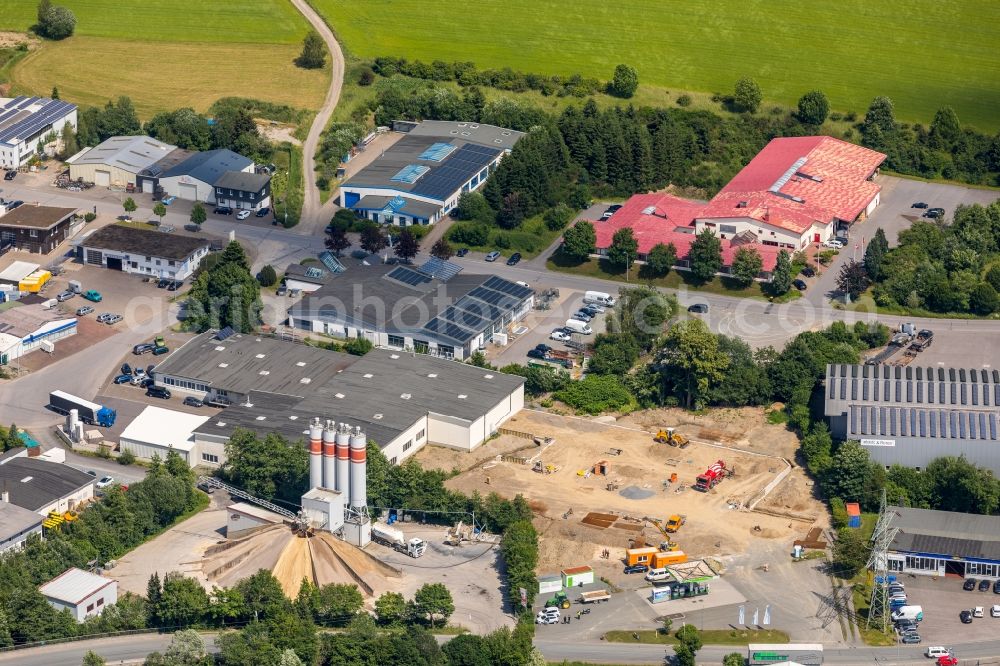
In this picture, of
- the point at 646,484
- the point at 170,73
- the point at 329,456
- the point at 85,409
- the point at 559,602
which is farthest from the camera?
the point at 170,73

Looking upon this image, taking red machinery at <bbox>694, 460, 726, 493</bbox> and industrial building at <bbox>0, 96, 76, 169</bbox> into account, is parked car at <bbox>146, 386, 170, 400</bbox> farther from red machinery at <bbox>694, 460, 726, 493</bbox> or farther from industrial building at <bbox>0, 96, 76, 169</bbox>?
industrial building at <bbox>0, 96, 76, 169</bbox>

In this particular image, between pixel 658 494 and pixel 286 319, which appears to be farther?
pixel 286 319

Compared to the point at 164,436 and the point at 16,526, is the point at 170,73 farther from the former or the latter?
the point at 16,526

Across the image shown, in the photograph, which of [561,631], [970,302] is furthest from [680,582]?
[970,302]

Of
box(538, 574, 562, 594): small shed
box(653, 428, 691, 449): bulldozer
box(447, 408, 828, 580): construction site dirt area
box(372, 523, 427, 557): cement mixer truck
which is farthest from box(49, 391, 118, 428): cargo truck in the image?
box(653, 428, 691, 449): bulldozer

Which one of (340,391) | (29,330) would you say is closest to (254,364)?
(340,391)

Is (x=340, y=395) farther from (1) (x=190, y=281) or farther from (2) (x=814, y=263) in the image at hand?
(2) (x=814, y=263)

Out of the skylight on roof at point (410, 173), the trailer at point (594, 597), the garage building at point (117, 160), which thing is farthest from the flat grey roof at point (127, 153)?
the trailer at point (594, 597)
